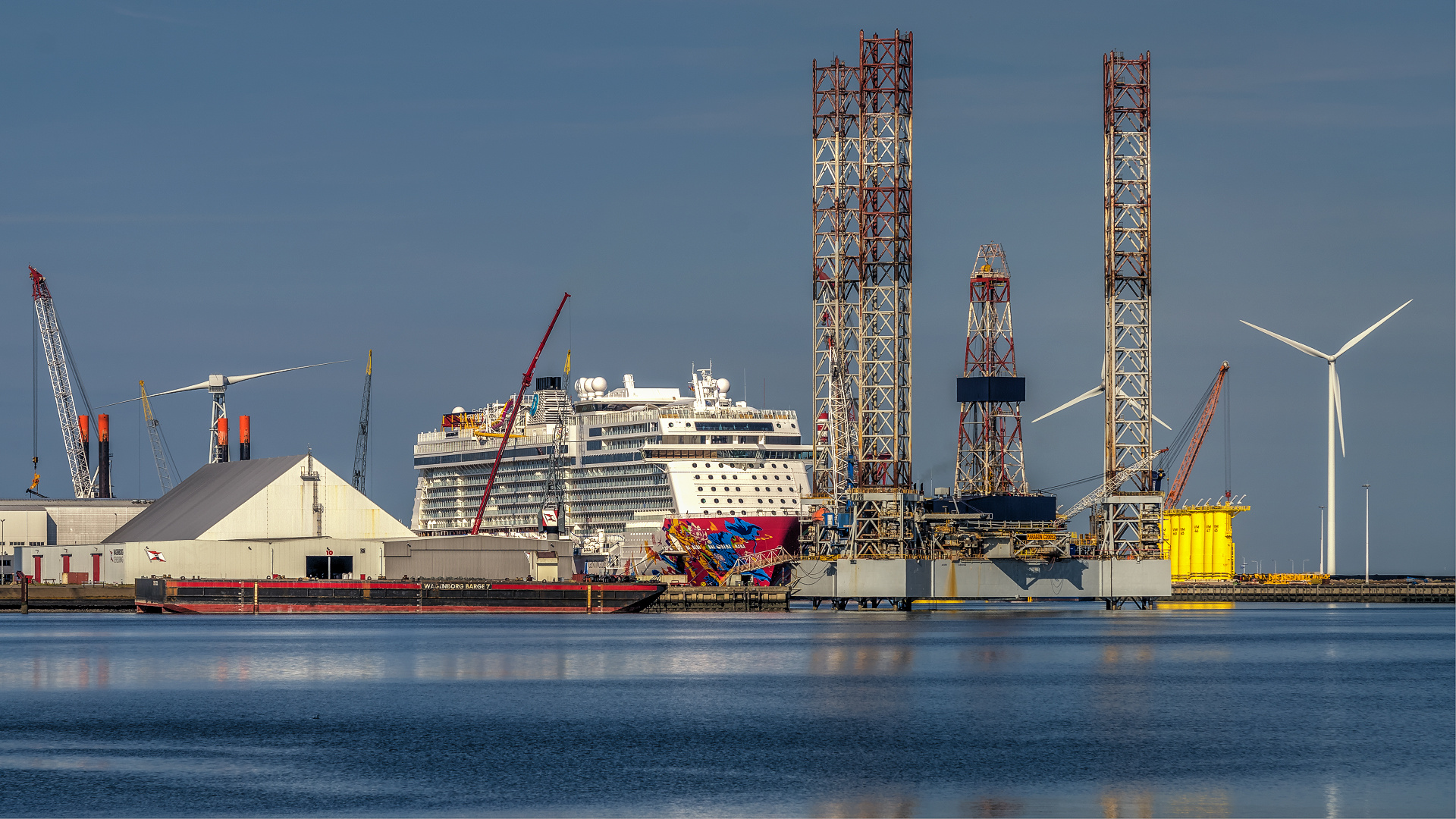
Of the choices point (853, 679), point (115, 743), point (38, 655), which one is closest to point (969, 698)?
point (853, 679)

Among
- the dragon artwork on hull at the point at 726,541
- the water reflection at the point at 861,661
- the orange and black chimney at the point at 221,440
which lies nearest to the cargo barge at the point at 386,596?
the dragon artwork on hull at the point at 726,541

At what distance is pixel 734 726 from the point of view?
4781 centimetres

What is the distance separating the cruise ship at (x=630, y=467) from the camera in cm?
12800

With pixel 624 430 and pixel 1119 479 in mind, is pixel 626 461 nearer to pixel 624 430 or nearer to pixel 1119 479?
pixel 624 430

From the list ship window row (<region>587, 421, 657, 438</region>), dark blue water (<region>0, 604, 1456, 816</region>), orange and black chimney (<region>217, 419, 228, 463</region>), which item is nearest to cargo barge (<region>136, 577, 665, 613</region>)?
ship window row (<region>587, 421, 657, 438</region>)

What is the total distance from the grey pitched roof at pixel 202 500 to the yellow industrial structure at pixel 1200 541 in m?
71.1

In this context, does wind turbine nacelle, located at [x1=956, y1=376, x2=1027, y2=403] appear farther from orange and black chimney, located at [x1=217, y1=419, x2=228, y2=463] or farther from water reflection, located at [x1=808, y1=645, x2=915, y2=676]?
orange and black chimney, located at [x1=217, y1=419, x2=228, y2=463]

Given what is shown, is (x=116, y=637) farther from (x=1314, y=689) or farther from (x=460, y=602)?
(x=1314, y=689)

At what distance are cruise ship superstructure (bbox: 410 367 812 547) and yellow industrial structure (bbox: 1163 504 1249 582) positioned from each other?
3379cm

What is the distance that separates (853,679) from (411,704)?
14855 mm

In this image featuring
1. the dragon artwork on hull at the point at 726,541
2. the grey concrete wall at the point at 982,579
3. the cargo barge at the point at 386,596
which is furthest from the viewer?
the dragon artwork on hull at the point at 726,541

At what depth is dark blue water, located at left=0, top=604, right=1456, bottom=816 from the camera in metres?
35.6

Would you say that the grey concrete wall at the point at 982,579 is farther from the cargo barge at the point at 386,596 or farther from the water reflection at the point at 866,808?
the water reflection at the point at 866,808

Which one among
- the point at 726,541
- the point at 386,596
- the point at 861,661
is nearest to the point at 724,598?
the point at 726,541
